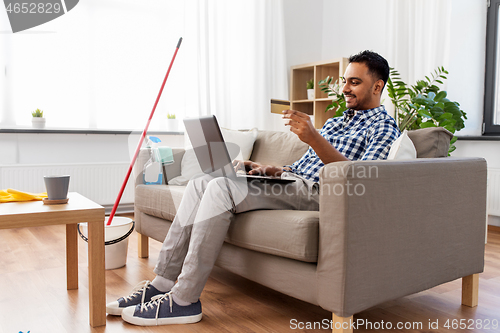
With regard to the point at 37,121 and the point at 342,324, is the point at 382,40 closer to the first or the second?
the point at 37,121

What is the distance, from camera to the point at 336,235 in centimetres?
119

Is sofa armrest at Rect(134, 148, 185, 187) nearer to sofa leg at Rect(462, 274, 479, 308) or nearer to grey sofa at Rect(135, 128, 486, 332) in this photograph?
grey sofa at Rect(135, 128, 486, 332)

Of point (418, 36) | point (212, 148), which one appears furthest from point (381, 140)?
point (418, 36)

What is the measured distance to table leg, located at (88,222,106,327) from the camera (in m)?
1.38

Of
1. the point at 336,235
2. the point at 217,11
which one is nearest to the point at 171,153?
the point at 336,235

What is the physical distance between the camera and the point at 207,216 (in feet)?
4.75

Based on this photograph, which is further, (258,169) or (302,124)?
(258,169)

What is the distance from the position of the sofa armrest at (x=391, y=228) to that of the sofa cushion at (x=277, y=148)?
94 cm

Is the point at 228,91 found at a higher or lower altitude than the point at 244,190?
higher

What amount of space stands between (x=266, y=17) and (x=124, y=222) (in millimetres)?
2663

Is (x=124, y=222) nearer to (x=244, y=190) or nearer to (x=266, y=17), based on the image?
(x=244, y=190)

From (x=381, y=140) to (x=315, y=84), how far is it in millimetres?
2555

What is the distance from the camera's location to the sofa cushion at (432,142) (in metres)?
1.63

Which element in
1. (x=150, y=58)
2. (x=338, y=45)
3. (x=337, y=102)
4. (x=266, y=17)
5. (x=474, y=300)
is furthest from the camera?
(x=338, y=45)
